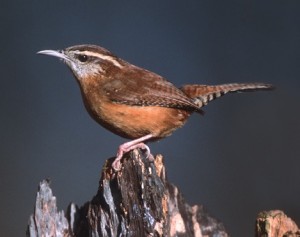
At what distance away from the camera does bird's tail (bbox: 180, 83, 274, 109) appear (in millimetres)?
4480

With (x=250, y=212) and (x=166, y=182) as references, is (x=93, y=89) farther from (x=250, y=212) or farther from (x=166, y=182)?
(x=250, y=212)

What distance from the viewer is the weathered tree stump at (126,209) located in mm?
3568

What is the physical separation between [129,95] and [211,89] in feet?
2.00

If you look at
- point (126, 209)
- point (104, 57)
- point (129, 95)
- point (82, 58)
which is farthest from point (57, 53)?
point (126, 209)

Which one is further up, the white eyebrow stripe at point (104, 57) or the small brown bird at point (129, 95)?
the white eyebrow stripe at point (104, 57)

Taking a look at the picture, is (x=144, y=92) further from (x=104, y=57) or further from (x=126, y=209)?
(x=126, y=209)

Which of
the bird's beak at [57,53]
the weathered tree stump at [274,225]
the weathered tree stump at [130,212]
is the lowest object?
the weathered tree stump at [274,225]

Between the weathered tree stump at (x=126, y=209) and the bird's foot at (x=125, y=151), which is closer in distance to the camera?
the weathered tree stump at (x=126, y=209)

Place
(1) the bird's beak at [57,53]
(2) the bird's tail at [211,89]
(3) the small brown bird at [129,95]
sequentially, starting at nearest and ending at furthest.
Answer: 1. (3) the small brown bird at [129,95]
2. (1) the bird's beak at [57,53]
3. (2) the bird's tail at [211,89]

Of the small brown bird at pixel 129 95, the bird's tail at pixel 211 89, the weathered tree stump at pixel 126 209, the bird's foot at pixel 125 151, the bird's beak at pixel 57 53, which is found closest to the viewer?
the weathered tree stump at pixel 126 209

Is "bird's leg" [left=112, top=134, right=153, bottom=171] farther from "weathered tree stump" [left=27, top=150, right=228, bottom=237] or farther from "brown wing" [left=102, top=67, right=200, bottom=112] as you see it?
"brown wing" [left=102, top=67, right=200, bottom=112]

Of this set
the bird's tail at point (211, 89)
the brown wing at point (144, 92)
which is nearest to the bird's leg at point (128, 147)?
the brown wing at point (144, 92)

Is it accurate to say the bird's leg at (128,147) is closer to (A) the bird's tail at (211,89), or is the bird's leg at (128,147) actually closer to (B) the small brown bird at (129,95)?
(B) the small brown bird at (129,95)

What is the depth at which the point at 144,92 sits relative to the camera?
4.24 meters
